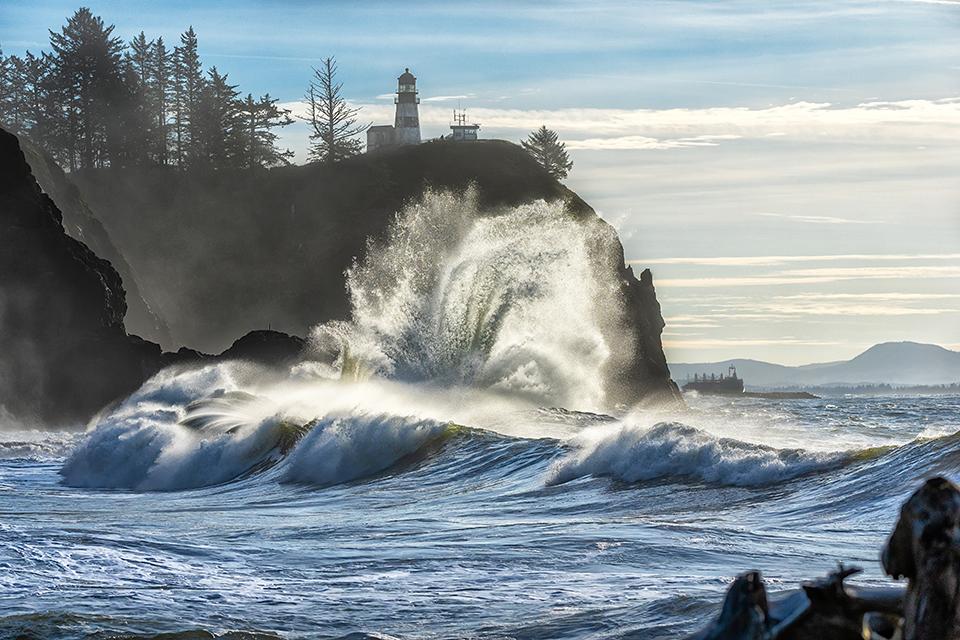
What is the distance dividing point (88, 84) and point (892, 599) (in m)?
97.3

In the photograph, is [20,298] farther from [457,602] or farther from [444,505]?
[457,602]

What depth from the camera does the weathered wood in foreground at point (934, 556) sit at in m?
4.18

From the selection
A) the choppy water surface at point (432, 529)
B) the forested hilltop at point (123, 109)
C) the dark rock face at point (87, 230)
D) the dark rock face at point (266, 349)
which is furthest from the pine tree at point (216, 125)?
the choppy water surface at point (432, 529)

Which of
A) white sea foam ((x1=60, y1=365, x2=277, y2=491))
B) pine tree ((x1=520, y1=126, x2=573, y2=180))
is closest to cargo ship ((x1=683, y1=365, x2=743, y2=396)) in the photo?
pine tree ((x1=520, y1=126, x2=573, y2=180))

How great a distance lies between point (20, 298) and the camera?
2063 inches

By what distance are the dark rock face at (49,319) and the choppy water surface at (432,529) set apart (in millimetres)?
26766

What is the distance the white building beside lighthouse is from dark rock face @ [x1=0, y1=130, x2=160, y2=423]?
46172mm

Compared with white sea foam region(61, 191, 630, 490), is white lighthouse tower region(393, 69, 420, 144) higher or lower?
higher

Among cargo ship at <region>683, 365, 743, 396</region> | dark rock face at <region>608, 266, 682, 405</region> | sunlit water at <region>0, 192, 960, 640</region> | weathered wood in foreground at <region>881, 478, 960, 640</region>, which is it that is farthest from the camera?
cargo ship at <region>683, 365, 743, 396</region>

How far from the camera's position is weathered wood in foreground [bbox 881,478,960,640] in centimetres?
418

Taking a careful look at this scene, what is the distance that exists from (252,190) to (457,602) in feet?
276

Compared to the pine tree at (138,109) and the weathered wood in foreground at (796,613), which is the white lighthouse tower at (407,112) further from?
the weathered wood in foreground at (796,613)

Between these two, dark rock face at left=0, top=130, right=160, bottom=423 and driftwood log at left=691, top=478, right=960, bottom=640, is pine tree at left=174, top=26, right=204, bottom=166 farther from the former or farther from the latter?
driftwood log at left=691, top=478, right=960, bottom=640

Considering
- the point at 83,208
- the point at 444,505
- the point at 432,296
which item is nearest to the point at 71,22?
the point at 83,208
